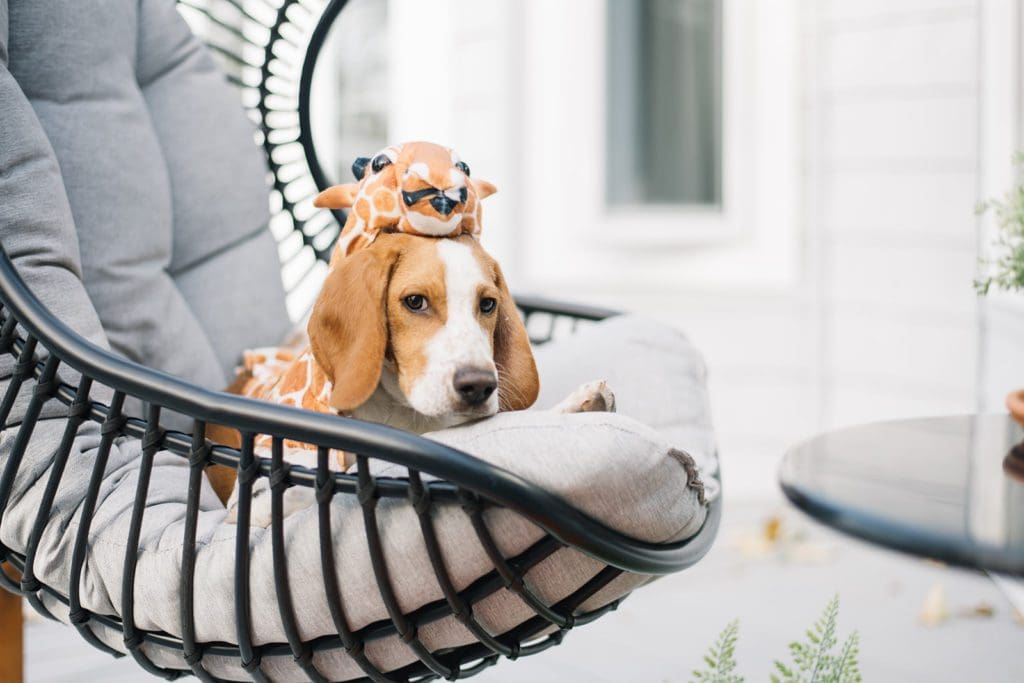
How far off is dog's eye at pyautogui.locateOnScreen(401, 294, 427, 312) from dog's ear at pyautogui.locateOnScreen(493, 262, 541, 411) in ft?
0.36

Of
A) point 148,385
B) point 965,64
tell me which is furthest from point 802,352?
point 148,385

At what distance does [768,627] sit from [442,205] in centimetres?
155

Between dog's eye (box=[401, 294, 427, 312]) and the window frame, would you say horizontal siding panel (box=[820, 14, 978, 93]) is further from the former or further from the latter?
dog's eye (box=[401, 294, 427, 312])

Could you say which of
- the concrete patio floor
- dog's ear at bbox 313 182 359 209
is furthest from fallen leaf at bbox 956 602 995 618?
dog's ear at bbox 313 182 359 209

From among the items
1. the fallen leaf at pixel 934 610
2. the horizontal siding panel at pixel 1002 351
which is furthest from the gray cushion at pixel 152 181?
the horizontal siding panel at pixel 1002 351

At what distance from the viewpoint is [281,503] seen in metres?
1.00

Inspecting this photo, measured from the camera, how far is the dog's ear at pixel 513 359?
4.17 feet

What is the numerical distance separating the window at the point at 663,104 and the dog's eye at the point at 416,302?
7.95ft

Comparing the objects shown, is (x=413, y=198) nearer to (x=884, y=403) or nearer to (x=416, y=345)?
(x=416, y=345)

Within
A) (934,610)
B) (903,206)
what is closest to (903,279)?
(903,206)

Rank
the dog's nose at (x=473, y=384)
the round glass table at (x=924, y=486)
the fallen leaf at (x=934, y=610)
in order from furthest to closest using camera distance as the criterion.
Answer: the fallen leaf at (x=934, y=610) < the dog's nose at (x=473, y=384) < the round glass table at (x=924, y=486)

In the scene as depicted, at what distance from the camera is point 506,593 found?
3.43 ft

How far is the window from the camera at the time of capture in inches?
136

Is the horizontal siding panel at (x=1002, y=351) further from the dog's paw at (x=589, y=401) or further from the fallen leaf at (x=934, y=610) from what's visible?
the dog's paw at (x=589, y=401)
